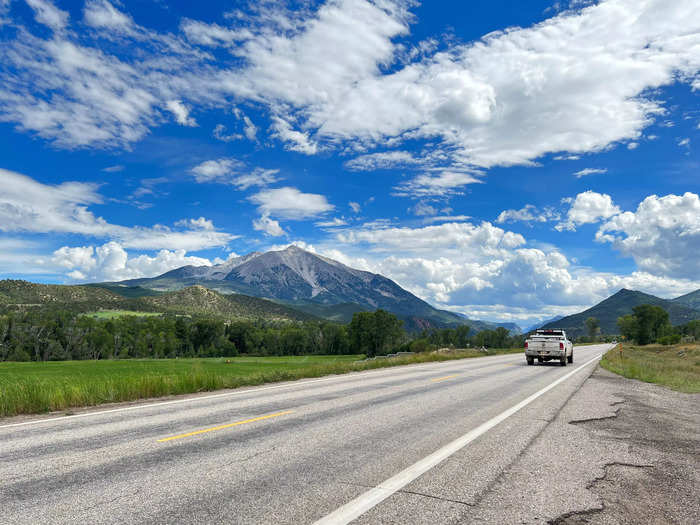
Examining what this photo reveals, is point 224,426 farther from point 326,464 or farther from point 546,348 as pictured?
point 546,348

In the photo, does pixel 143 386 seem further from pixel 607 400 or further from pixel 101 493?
pixel 607 400

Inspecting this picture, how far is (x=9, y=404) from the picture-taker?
10266 mm

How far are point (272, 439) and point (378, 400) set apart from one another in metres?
5.33

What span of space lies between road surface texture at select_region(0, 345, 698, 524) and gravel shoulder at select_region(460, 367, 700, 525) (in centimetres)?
3

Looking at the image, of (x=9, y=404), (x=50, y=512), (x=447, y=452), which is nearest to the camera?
(x=50, y=512)

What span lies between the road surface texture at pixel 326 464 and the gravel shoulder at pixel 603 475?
0.10 feet

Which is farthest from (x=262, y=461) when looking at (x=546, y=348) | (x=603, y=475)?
(x=546, y=348)

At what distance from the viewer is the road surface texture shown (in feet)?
14.6

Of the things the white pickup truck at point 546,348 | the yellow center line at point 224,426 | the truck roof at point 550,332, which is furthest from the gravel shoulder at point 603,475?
the truck roof at point 550,332

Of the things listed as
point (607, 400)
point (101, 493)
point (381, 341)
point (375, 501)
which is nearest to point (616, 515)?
point (375, 501)

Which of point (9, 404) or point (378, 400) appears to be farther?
point (378, 400)

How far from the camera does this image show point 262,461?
6113mm

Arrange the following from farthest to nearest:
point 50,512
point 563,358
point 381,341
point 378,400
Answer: point 381,341, point 563,358, point 378,400, point 50,512

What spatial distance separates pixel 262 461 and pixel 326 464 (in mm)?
883
